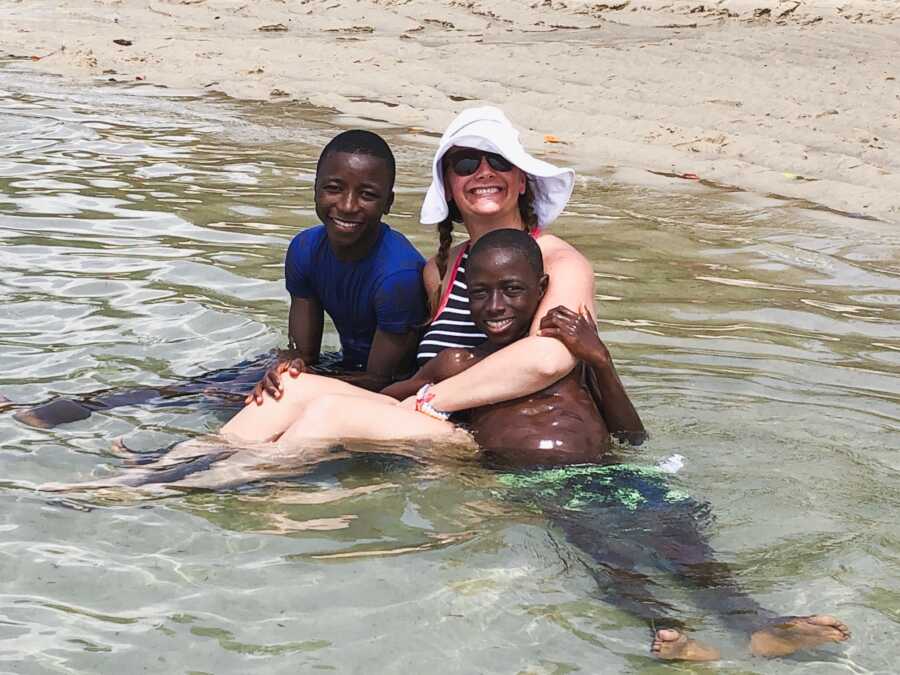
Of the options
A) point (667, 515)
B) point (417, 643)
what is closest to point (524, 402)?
point (667, 515)

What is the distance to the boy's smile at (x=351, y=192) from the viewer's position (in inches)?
202

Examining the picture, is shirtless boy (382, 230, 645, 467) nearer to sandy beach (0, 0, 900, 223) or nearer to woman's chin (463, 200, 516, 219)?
woman's chin (463, 200, 516, 219)

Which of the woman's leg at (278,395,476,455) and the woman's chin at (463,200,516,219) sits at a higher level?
the woman's chin at (463,200,516,219)

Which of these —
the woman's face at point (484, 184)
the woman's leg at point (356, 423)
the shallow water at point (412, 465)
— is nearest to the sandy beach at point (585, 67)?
the shallow water at point (412, 465)

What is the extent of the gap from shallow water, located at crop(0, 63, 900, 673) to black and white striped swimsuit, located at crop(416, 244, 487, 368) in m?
0.59

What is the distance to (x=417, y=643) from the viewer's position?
358cm

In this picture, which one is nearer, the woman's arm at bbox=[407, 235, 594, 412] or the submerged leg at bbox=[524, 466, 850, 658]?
the submerged leg at bbox=[524, 466, 850, 658]

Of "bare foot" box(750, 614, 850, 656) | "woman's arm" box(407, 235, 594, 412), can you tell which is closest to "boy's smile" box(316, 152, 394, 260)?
"woman's arm" box(407, 235, 594, 412)

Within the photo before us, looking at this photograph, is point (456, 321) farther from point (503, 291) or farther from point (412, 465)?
point (412, 465)

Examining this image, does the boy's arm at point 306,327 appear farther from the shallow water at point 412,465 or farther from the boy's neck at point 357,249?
the shallow water at point 412,465

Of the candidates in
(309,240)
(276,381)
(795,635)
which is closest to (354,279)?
(309,240)

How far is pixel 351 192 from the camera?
16.9 ft

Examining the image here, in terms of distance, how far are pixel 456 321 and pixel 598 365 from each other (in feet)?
2.24

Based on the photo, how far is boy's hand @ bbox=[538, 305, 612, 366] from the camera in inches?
178
